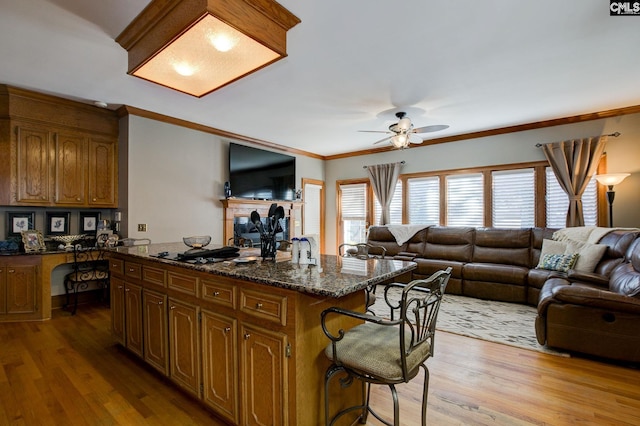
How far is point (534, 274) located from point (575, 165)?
1.87m

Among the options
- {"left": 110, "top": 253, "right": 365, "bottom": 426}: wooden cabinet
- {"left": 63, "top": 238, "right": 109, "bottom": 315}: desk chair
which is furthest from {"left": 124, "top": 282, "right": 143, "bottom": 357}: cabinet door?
{"left": 63, "top": 238, "right": 109, "bottom": 315}: desk chair

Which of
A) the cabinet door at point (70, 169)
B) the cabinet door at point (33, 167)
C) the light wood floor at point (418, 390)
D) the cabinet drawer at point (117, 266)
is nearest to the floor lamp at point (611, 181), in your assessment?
the light wood floor at point (418, 390)

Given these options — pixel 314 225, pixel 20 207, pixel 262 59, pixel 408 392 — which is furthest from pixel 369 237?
pixel 20 207

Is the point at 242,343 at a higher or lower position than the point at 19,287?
higher


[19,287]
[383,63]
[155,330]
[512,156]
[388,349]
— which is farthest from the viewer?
[512,156]

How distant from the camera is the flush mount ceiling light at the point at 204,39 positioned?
6.22 feet

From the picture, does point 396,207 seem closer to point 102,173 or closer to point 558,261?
point 558,261

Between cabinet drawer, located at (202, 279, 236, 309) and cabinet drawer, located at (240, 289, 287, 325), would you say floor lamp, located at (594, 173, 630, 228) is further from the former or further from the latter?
cabinet drawer, located at (202, 279, 236, 309)

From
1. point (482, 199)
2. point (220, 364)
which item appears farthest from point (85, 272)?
point (482, 199)

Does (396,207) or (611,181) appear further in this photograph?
(396,207)

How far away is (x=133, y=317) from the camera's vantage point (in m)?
2.62

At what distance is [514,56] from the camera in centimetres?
290

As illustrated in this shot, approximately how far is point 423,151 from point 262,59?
4731 mm

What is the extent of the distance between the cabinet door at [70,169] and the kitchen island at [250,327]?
260 cm
